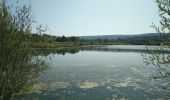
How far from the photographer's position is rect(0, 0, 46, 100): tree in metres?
9.93

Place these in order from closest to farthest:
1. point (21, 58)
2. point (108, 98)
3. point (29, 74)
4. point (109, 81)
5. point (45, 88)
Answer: point (21, 58)
point (29, 74)
point (108, 98)
point (45, 88)
point (109, 81)

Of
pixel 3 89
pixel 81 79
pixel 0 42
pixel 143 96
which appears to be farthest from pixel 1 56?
pixel 81 79

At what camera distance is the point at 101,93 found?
19891mm

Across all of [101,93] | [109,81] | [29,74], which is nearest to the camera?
[29,74]

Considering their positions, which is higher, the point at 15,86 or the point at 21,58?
the point at 21,58

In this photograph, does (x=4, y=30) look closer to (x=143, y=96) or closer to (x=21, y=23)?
(x=21, y=23)

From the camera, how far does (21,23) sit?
430 inches

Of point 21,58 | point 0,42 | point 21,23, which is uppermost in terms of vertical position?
point 21,23

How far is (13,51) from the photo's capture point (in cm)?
1019

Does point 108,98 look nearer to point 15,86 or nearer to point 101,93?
point 101,93

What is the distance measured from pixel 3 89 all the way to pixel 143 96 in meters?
12.2

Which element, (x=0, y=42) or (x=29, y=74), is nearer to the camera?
(x=0, y=42)

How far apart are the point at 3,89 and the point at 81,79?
15917 mm

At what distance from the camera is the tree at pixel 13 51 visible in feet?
32.6
